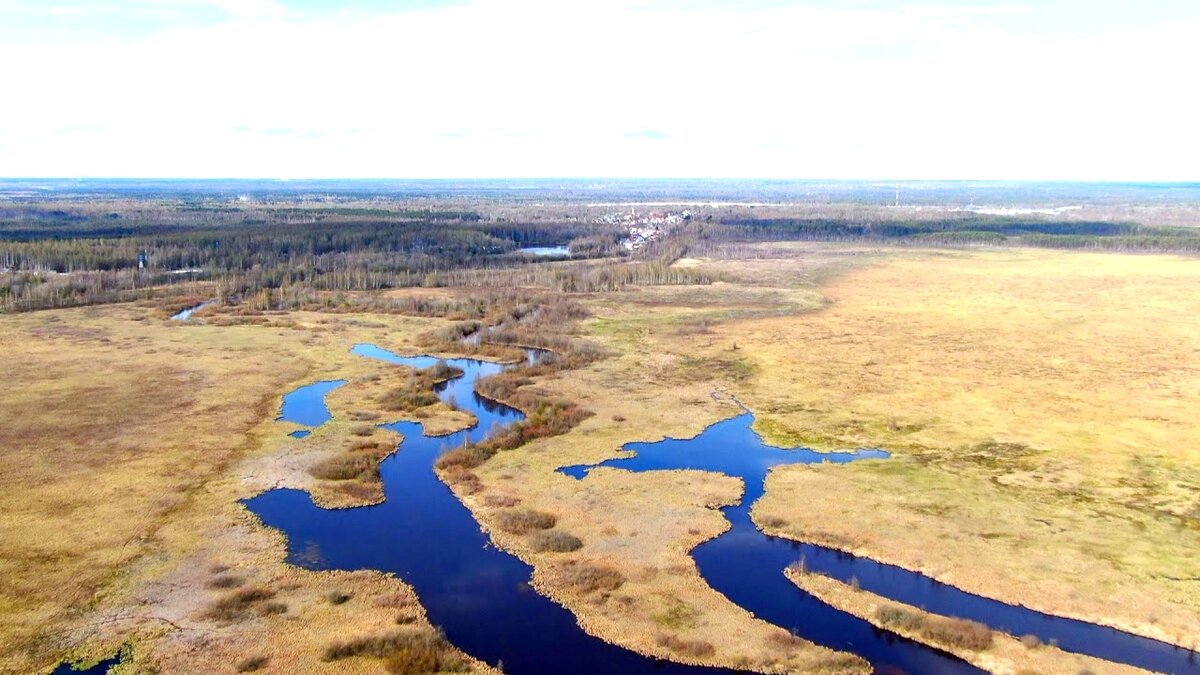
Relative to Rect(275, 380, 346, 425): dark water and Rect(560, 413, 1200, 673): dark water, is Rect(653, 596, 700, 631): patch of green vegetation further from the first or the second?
Rect(275, 380, 346, 425): dark water

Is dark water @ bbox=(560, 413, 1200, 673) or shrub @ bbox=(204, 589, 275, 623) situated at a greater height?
shrub @ bbox=(204, 589, 275, 623)

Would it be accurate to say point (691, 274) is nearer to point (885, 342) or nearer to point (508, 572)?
point (885, 342)

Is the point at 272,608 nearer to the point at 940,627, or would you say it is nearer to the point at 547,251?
the point at 940,627

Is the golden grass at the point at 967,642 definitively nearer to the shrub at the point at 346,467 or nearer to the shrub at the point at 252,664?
the shrub at the point at 252,664

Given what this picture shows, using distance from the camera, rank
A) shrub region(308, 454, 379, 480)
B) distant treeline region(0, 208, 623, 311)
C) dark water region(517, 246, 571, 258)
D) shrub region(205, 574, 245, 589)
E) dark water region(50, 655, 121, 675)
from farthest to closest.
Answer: dark water region(517, 246, 571, 258), distant treeline region(0, 208, 623, 311), shrub region(308, 454, 379, 480), shrub region(205, 574, 245, 589), dark water region(50, 655, 121, 675)

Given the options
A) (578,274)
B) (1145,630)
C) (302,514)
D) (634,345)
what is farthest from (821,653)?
(578,274)

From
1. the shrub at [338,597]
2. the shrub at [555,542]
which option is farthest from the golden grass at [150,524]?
the shrub at [555,542]

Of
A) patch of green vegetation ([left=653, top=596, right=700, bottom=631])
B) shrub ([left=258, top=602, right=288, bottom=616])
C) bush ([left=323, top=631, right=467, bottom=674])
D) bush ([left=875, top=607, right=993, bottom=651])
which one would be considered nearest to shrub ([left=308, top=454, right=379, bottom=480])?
shrub ([left=258, top=602, right=288, bottom=616])

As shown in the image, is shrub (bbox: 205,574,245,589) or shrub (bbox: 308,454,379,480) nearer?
shrub (bbox: 205,574,245,589)
